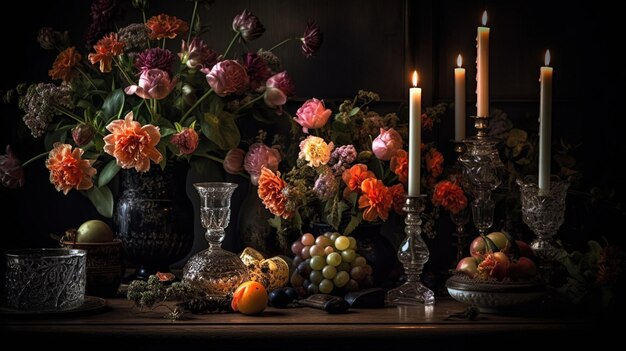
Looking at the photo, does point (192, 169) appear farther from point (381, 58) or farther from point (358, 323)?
point (358, 323)

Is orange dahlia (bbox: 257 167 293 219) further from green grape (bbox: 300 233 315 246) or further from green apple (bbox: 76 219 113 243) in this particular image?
green apple (bbox: 76 219 113 243)

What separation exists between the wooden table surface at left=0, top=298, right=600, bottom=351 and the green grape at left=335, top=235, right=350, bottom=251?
0.86ft

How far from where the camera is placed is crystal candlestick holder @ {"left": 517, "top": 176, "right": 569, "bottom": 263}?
2.46 meters

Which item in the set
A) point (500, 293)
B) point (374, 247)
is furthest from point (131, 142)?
point (500, 293)

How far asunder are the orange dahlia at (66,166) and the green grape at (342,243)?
26.5 inches

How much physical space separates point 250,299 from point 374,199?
42 centimetres

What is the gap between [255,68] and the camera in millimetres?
2508

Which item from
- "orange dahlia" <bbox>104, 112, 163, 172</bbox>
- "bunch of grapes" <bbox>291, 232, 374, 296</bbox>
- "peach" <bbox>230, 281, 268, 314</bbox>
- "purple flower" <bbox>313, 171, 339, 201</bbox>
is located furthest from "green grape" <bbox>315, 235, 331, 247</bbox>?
"orange dahlia" <bbox>104, 112, 163, 172</bbox>

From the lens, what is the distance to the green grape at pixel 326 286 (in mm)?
2367

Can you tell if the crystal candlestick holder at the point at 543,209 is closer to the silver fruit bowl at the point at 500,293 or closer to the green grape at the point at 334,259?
the silver fruit bowl at the point at 500,293

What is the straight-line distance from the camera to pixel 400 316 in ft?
7.13

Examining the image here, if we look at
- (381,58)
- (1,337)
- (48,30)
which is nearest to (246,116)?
(381,58)

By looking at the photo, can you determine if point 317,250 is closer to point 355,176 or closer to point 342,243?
point 342,243

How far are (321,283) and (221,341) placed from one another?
0.42m
